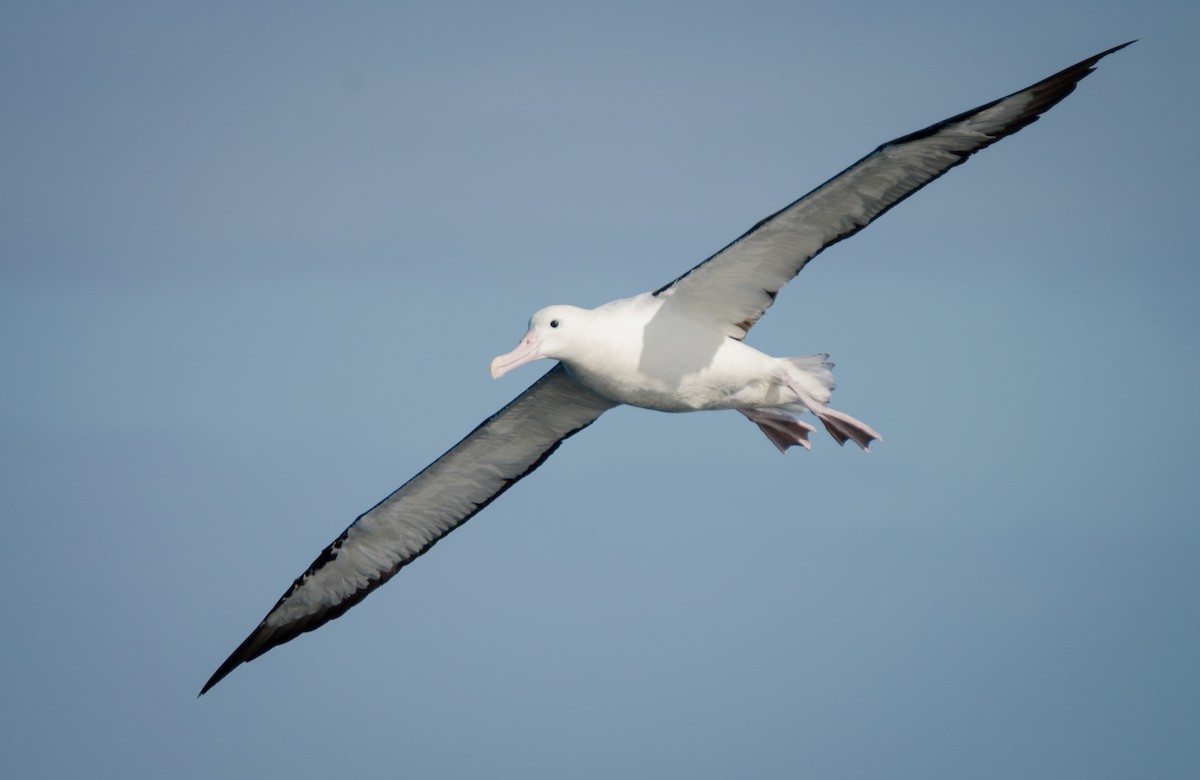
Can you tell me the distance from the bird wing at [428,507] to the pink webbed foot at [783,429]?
3.95 feet

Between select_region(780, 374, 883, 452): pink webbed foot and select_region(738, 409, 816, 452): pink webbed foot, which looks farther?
select_region(738, 409, 816, 452): pink webbed foot

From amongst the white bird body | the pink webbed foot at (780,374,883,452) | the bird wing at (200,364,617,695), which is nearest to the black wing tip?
the bird wing at (200,364,617,695)

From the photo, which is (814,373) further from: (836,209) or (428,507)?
(428,507)

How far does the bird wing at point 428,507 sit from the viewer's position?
1187cm

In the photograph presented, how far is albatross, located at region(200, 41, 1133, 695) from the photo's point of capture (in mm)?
10281

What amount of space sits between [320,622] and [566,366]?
3629 mm

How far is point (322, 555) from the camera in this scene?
12.3 metres

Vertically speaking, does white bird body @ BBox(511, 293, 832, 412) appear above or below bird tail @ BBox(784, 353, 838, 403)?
above

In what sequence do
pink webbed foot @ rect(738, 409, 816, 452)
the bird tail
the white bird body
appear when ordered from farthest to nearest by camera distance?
pink webbed foot @ rect(738, 409, 816, 452) < the bird tail < the white bird body

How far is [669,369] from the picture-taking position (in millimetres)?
10633

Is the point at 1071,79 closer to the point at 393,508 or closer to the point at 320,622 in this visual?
the point at 393,508

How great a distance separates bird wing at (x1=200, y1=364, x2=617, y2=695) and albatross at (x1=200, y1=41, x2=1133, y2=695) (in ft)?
0.04

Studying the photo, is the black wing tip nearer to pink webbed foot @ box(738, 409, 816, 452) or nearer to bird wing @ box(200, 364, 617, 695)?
bird wing @ box(200, 364, 617, 695)

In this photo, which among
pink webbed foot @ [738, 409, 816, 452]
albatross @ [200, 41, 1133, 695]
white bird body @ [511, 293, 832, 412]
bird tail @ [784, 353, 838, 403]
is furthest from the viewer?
pink webbed foot @ [738, 409, 816, 452]
